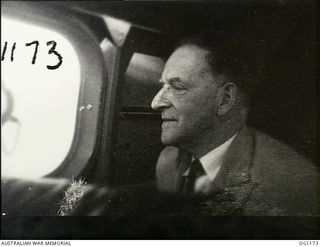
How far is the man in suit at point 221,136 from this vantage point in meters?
2.01

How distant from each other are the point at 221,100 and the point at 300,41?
613 millimetres

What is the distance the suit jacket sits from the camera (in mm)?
2004

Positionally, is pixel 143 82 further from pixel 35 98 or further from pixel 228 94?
pixel 35 98

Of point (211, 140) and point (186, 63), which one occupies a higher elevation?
point (186, 63)

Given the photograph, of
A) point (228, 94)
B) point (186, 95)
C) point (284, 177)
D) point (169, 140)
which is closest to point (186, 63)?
point (186, 95)

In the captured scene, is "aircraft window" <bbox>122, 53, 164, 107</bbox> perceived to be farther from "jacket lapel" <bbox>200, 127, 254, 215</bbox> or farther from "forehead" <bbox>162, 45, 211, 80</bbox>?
"jacket lapel" <bbox>200, 127, 254, 215</bbox>

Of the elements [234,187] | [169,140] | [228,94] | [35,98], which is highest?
[228,94]

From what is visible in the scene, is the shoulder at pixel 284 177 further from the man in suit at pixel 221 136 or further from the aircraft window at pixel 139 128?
the aircraft window at pixel 139 128

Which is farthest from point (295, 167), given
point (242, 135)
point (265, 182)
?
point (242, 135)

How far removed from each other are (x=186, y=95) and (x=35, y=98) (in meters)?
0.94

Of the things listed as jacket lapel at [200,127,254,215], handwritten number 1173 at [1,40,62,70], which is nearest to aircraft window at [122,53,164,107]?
handwritten number 1173 at [1,40,62,70]

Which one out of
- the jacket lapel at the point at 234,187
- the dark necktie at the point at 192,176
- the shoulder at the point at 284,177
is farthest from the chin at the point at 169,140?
the shoulder at the point at 284,177

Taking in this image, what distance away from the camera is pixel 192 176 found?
204 centimetres

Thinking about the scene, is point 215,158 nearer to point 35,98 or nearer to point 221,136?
point 221,136
